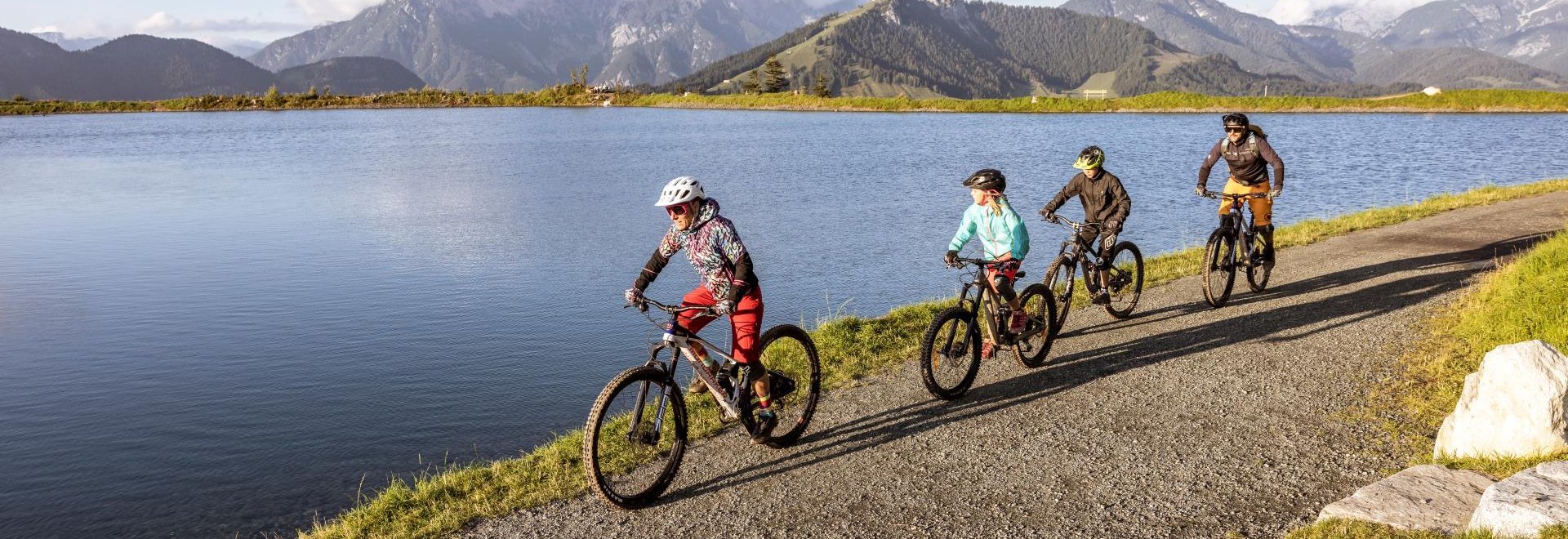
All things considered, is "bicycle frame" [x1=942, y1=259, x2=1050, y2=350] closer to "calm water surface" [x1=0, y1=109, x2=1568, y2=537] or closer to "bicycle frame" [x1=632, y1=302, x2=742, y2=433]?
"bicycle frame" [x1=632, y1=302, x2=742, y2=433]

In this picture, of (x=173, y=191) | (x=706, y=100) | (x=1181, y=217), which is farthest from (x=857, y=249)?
(x=706, y=100)

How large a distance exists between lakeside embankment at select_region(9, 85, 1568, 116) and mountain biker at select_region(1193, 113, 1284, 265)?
104m

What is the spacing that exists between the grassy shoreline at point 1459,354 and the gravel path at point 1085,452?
308 millimetres

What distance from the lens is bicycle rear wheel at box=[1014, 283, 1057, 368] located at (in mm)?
10805

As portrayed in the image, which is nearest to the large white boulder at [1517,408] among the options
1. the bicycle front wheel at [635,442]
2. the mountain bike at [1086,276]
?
the mountain bike at [1086,276]

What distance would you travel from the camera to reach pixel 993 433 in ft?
29.5

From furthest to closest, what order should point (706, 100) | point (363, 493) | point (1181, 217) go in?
point (706, 100), point (1181, 217), point (363, 493)

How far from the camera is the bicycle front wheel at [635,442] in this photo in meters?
7.28

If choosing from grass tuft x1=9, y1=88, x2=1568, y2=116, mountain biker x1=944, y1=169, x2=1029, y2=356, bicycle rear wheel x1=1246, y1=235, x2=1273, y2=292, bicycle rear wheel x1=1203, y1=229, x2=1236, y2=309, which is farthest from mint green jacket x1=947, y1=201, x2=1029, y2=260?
grass tuft x1=9, y1=88, x2=1568, y2=116

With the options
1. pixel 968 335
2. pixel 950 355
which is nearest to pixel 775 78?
pixel 968 335

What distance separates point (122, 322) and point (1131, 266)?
19.1 meters

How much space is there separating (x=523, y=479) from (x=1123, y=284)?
862cm

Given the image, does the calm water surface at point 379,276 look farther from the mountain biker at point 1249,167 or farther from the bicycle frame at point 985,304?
the mountain biker at point 1249,167

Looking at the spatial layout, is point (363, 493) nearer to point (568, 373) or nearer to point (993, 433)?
point (568, 373)
